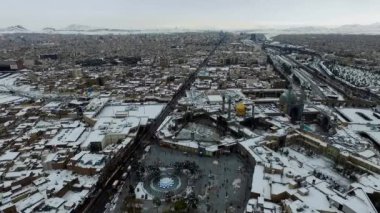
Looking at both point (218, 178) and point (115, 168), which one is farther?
point (115, 168)

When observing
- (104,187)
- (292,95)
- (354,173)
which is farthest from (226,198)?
(292,95)

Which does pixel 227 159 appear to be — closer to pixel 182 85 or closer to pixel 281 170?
pixel 281 170

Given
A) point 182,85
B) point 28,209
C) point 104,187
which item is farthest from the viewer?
point 182,85

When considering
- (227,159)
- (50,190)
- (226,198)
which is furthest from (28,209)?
(227,159)

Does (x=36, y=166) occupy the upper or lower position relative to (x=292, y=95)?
lower

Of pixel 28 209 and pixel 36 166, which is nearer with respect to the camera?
pixel 28 209

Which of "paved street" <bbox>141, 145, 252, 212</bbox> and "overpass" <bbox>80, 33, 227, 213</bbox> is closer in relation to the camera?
"overpass" <bbox>80, 33, 227, 213</bbox>

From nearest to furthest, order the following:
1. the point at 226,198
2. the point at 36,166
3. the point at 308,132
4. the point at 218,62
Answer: the point at 226,198, the point at 36,166, the point at 308,132, the point at 218,62

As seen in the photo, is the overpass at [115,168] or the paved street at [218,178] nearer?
the overpass at [115,168]

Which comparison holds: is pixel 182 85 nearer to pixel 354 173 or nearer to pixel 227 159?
pixel 227 159
